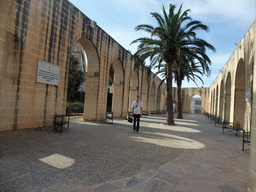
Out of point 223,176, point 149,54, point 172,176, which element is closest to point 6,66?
point 172,176

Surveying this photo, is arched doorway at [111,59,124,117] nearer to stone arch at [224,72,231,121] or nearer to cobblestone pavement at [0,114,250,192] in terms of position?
stone arch at [224,72,231,121]

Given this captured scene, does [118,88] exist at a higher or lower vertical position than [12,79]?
higher

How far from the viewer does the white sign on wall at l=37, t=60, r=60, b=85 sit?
6121 mm

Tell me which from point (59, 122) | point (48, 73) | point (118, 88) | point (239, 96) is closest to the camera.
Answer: point (48, 73)

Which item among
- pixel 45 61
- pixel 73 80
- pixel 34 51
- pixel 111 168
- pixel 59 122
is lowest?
pixel 111 168

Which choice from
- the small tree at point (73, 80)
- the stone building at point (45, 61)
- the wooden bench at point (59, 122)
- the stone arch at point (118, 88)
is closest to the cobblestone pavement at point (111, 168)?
the stone building at point (45, 61)

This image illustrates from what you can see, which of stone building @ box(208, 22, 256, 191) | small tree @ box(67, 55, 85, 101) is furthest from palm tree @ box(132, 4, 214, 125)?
small tree @ box(67, 55, 85, 101)

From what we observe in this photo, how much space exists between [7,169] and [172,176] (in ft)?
8.94

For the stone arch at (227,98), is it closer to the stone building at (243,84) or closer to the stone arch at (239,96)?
the stone building at (243,84)

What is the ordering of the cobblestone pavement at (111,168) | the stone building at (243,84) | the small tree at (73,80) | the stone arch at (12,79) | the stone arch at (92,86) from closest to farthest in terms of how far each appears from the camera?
the cobblestone pavement at (111,168)
the stone arch at (12,79)
the stone building at (243,84)
the stone arch at (92,86)
the small tree at (73,80)

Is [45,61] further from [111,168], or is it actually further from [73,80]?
[73,80]

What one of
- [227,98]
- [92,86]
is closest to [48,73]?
[92,86]

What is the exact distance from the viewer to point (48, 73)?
6.45 metres

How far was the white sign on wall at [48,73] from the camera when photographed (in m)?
6.12
